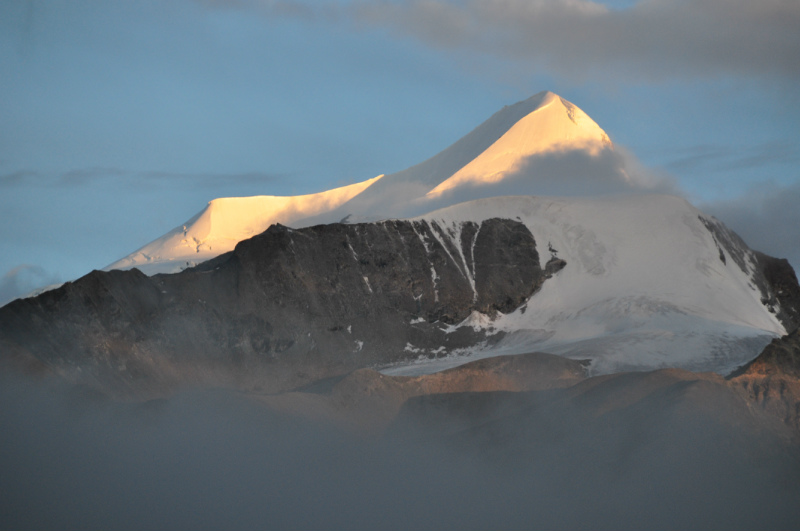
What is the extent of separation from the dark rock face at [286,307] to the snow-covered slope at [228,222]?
49606 mm

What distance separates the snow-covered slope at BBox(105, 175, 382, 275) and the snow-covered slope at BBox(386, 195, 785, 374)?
169 feet

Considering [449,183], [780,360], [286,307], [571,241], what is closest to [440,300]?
[286,307]

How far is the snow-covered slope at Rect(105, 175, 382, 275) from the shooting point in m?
170

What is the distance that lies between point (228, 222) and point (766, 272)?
93762 millimetres

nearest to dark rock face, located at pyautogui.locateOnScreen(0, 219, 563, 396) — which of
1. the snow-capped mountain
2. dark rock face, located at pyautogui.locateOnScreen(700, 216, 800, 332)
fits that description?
the snow-capped mountain

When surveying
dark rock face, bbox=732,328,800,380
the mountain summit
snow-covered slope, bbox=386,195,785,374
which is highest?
the mountain summit

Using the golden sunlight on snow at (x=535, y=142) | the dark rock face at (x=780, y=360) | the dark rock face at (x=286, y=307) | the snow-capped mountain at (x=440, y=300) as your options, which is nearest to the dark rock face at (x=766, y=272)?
the snow-capped mountain at (x=440, y=300)

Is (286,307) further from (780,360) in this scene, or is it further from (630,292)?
(780,360)

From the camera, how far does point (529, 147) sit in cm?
17162

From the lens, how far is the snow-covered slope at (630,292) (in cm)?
10188

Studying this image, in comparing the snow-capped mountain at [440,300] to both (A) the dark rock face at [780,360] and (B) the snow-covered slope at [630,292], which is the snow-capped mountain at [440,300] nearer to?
(B) the snow-covered slope at [630,292]

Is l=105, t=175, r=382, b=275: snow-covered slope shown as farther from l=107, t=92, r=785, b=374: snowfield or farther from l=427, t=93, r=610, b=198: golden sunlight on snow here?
l=427, t=93, r=610, b=198: golden sunlight on snow

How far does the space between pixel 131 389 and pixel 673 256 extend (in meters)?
71.4

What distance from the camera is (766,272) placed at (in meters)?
140
